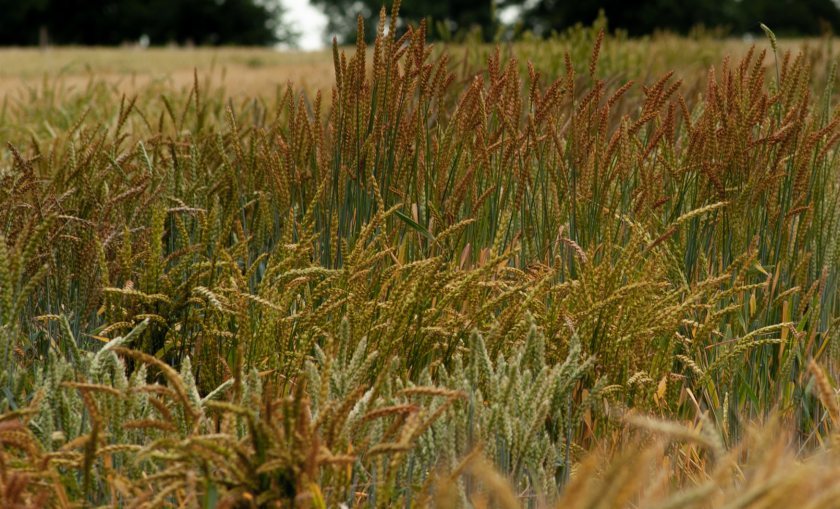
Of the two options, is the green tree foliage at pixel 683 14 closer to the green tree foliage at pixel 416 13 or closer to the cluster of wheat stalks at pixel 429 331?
the green tree foliage at pixel 416 13

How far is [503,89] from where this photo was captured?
279cm

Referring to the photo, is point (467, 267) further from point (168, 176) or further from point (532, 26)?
point (532, 26)

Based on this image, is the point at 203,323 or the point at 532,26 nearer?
the point at 203,323

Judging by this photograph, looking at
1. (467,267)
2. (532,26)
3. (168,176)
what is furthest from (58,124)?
(532,26)

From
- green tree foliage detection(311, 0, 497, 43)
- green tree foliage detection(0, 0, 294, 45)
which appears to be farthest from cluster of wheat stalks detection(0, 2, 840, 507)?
green tree foliage detection(0, 0, 294, 45)

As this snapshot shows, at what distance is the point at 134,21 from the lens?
30516 millimetres

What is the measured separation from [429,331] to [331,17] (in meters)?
31.4

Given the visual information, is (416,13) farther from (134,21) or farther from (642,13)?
(134,21)

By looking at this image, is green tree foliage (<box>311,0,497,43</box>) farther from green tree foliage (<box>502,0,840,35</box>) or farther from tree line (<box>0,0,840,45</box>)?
green tree foliage (<box>502,0,840,35</box>)

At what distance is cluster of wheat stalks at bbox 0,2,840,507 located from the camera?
1.47m

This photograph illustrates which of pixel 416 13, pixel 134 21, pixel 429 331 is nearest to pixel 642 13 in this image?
pixel 416 13

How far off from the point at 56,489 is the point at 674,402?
1290mm

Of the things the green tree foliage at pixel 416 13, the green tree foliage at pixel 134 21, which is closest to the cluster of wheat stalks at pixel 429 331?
the green tree foliage at pixel 416 13

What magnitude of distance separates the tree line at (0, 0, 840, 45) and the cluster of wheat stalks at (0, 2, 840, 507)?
79.7ft
